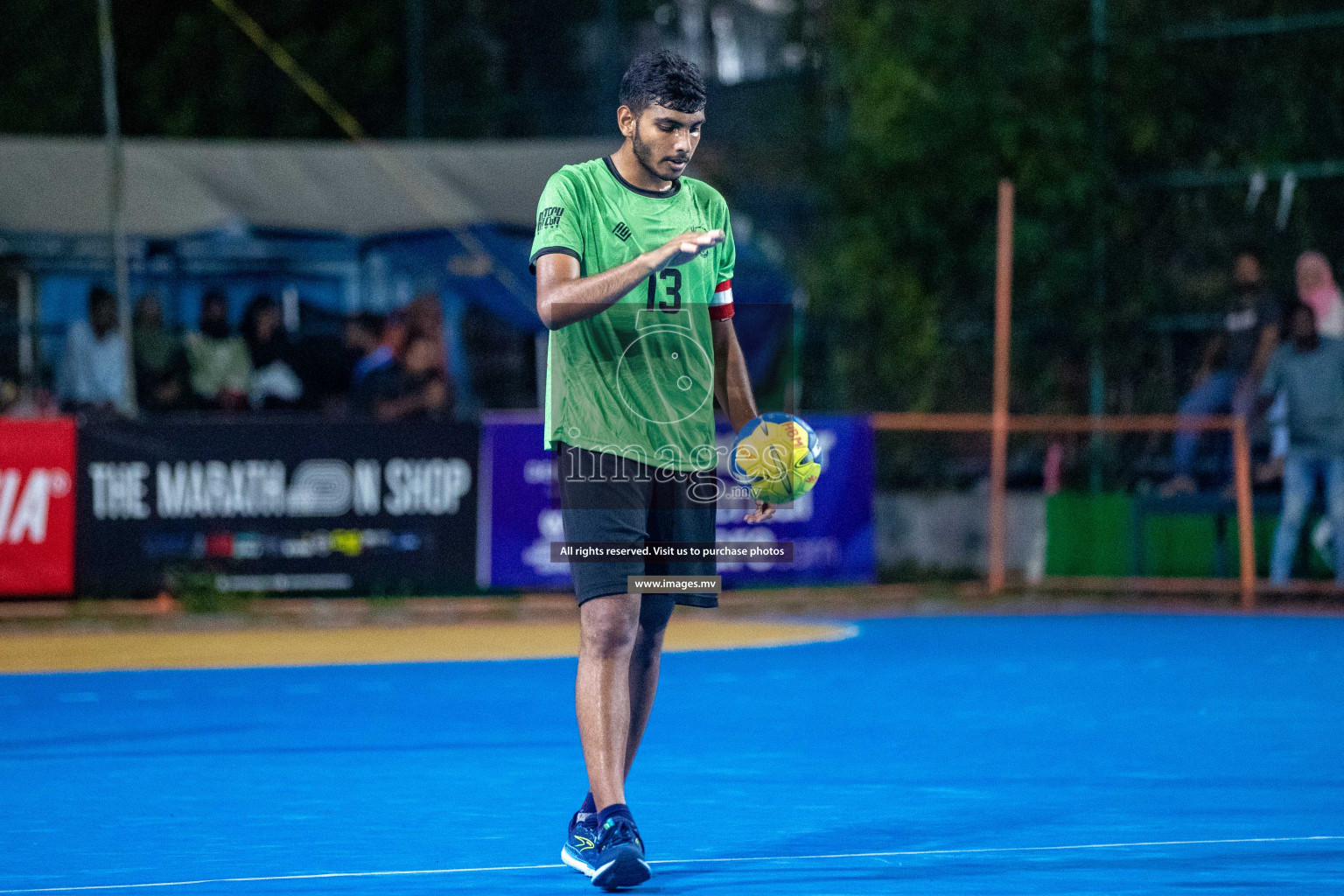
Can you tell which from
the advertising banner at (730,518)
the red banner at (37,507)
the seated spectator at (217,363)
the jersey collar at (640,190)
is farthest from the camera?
the seated spectator at (217,363)

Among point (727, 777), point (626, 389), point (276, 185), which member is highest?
point (276, 185)

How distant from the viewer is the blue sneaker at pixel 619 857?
548cm

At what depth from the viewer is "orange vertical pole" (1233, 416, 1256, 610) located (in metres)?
16.4

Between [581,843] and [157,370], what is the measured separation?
12.6 m

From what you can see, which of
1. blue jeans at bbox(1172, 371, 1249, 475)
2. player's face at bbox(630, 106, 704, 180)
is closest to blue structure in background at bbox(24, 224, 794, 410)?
blue jeans at bbox(1172, 371, 1249, 475)

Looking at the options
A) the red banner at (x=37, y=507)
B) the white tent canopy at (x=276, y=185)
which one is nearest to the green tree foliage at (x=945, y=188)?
the white tent canopy at (x=276, y=185)

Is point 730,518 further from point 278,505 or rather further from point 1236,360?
point 1236,360

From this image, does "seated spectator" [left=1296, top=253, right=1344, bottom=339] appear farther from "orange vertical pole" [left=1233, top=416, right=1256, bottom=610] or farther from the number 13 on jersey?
the number 13 on jersey

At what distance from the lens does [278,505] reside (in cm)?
1495

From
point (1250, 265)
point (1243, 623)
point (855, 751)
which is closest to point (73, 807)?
point (855, 751)

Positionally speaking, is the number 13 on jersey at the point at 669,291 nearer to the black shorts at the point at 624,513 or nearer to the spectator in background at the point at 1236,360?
the black shorts at the point at 624,513

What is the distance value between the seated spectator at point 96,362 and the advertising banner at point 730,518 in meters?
Answer: 3.58

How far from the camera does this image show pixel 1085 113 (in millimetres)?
18828

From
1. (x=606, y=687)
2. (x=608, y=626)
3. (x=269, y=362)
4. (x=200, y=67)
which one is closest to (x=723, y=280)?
(x=608, y=626)
